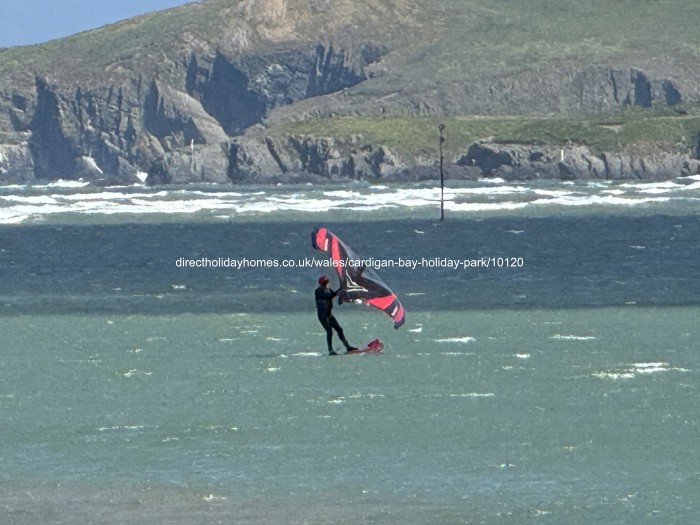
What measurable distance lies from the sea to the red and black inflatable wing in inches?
34.8

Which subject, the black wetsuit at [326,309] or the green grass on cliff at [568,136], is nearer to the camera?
the black wetsuit at [326,309]

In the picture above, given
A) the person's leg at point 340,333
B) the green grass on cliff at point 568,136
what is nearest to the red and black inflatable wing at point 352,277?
the person's leg at point 340,333

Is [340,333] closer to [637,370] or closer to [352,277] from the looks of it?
[352,277]

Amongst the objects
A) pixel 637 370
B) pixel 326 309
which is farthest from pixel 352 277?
pixel 637 370

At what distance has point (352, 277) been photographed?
25438mm

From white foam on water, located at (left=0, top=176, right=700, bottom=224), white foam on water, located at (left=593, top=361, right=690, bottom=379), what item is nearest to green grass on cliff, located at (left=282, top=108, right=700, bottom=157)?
white foam on water, located at (left=0, top=176, right=700, bottom=224)

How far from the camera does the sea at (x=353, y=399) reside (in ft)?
56.2

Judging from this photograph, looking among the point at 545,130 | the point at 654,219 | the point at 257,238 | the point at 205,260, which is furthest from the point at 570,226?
the point at 545,130

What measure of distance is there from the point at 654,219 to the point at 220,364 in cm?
5558

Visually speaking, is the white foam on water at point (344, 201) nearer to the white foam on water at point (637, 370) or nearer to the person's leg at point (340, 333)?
the person's leg at point (340, 333)

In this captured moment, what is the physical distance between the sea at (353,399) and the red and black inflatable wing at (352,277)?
885 mm

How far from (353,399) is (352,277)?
3550mm

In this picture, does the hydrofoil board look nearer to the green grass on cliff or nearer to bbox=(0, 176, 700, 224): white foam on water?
bbox=(0, 176, 700, 224): white foam on water

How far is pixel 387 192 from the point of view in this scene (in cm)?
13288
